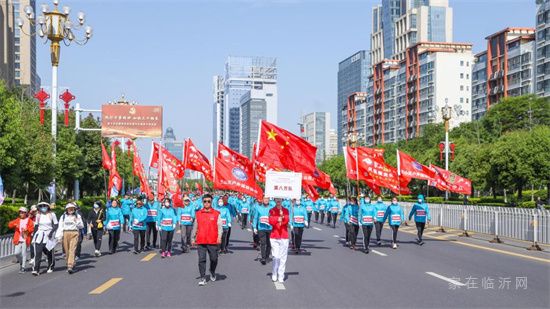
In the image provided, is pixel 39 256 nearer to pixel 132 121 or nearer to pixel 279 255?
pixel 279 255

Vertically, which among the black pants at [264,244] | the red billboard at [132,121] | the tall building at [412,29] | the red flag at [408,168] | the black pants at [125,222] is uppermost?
the tall building at [412,29]

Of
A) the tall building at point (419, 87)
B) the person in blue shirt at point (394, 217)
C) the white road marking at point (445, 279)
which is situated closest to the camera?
the white road marking at point (445, 279)

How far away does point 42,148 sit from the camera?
33.4 metres

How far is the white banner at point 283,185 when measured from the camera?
15742 mm

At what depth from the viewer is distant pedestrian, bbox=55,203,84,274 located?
1518 centimetres

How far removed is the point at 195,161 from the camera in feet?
82.1

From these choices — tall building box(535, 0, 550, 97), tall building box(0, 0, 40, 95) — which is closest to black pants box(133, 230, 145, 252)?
tall building box(535, 0, 550, 97)

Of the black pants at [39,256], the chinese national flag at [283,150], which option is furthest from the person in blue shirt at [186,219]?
the black pants at [39,256]

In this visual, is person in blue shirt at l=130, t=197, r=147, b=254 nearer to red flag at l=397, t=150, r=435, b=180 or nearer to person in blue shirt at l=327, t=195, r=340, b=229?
red flag at l=397, t=150, r=435, b=180

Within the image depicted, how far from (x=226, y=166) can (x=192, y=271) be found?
5.62 metres

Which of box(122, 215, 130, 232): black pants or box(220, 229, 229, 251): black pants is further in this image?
box(122, 215, 130, 232): black pants

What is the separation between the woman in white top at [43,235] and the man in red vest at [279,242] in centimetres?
568

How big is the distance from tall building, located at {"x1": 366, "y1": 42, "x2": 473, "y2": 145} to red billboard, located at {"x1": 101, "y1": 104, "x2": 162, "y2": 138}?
6785cm

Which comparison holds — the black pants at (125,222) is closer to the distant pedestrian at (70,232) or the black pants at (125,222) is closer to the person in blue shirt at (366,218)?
the person in blue shirt at (366,218)
